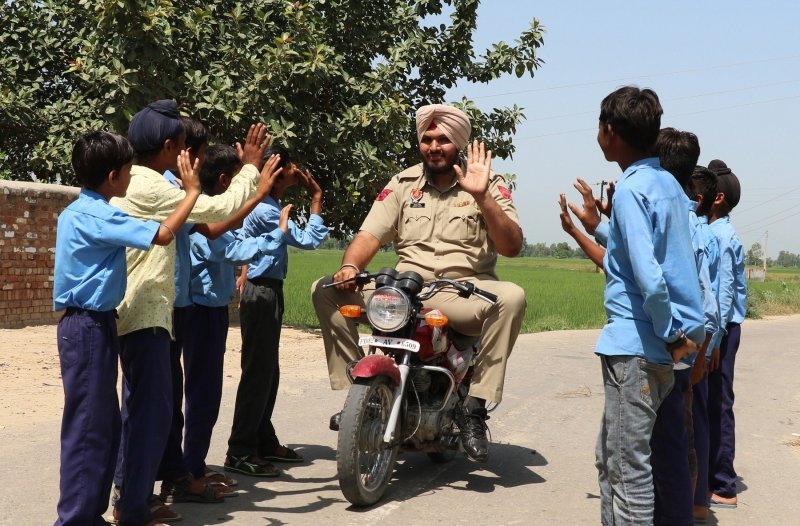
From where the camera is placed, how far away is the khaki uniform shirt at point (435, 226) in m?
6.00

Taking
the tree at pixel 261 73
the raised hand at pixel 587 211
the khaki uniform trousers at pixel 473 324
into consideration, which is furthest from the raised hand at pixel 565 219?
the tree at pixel 261 73

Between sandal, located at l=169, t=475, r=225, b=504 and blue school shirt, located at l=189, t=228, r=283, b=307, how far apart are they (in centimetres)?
92

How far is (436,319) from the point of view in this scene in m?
5.42

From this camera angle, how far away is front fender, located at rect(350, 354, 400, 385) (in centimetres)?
511

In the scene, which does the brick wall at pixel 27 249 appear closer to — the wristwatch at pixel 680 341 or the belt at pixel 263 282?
the belt at pixel 263 282

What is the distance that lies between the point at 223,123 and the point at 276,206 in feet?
25.9

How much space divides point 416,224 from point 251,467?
1.73 m

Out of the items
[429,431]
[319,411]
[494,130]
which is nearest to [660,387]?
[429,431]

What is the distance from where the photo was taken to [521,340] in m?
14.9

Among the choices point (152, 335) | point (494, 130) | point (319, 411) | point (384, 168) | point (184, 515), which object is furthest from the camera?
point (494, 130)

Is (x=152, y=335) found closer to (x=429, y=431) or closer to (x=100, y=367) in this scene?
(x=100, y=367)

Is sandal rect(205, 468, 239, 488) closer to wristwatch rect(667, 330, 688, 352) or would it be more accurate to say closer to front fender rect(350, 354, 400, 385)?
front fender rect(350, 354, 400, 385)

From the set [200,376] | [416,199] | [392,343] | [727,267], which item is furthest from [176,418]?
[727,267]

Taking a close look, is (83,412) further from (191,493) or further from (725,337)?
(725,337)
